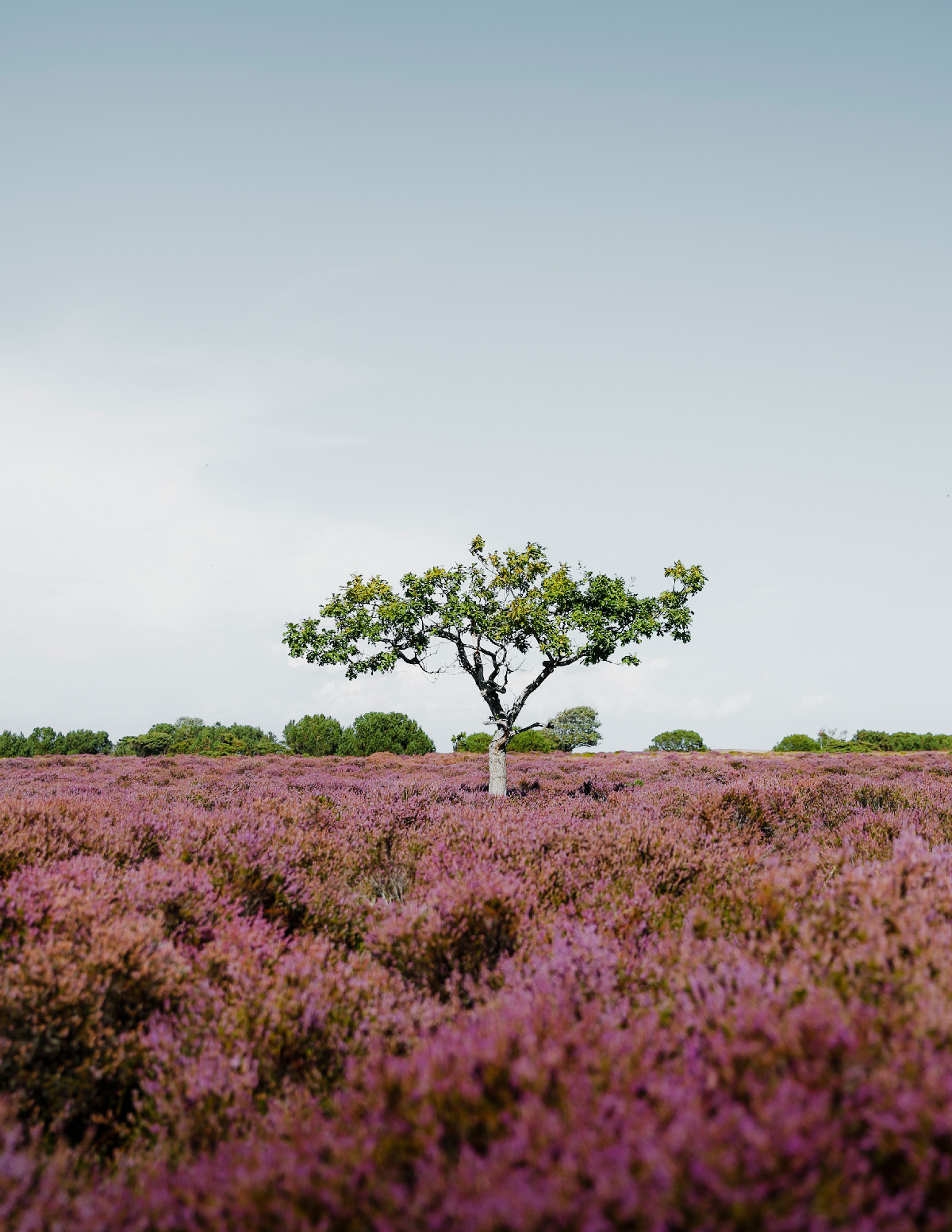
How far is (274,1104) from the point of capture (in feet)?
9.29

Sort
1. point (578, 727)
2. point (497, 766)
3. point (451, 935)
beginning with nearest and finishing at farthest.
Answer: point (451, 935), point (497, 766), point (578, 727)

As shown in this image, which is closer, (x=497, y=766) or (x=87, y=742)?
(x=497, y=766)

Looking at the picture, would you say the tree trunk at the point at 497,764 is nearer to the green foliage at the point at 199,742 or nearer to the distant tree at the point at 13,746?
the green foliage at the point at 199,742

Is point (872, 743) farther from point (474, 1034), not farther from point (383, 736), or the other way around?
point (474, 1034)

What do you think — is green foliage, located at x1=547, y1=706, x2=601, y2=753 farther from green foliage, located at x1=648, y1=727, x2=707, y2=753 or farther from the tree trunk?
the tree trunk

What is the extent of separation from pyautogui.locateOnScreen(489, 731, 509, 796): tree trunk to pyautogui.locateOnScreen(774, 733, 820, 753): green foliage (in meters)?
35.1

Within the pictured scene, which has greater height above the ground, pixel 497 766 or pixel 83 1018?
pixel 497 766

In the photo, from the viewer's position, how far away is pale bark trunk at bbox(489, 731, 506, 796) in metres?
13.7

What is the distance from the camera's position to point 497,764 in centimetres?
1402

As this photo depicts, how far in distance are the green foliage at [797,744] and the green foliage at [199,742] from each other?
31612 mm

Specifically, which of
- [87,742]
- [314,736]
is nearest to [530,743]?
[314,736]

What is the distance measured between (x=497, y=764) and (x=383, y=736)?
97.7 feet

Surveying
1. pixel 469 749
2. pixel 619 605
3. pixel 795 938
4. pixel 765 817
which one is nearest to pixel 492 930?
pixel 795 938

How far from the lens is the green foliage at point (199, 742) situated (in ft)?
127
